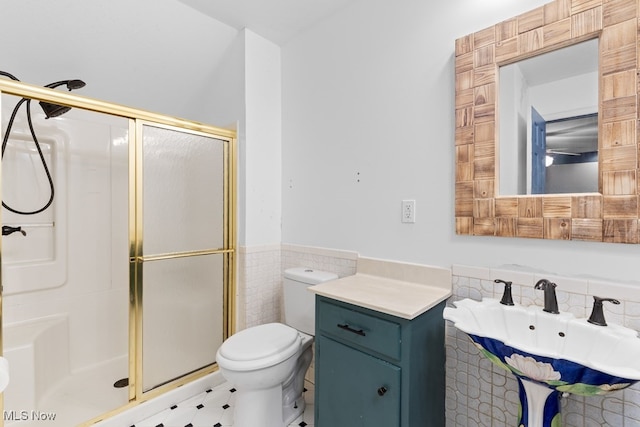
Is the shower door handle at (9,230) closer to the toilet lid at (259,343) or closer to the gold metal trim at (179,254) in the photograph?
the gold metal trim at (179,254)

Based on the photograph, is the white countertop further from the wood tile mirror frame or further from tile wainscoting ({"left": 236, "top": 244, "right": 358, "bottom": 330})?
tile wainscoting ({"left": 236, "top": 244, "right": 358, "bottom": 330})

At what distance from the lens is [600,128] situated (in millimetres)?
1104

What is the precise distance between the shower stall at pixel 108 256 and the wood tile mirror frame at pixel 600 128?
1.57 m

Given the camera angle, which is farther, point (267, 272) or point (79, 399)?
point (267, 272)

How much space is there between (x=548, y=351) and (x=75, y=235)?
9.30ft

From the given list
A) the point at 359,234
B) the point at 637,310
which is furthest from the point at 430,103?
the point at 637,310

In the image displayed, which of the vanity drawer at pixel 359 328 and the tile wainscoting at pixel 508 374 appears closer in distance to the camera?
the tile wainscoting at pixel 508 374

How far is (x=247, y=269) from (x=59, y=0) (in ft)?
6.18

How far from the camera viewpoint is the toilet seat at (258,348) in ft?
4.83

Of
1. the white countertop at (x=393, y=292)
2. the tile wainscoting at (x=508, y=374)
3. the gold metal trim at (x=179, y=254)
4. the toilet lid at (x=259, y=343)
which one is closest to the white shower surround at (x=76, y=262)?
the gold metal trim at (x=179, y=254)

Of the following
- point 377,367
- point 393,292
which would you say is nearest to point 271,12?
point 393,292

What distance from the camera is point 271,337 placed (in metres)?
1.68

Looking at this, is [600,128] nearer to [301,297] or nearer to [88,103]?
[301,297]

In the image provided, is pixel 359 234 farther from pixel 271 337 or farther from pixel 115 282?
pixel 115 282
